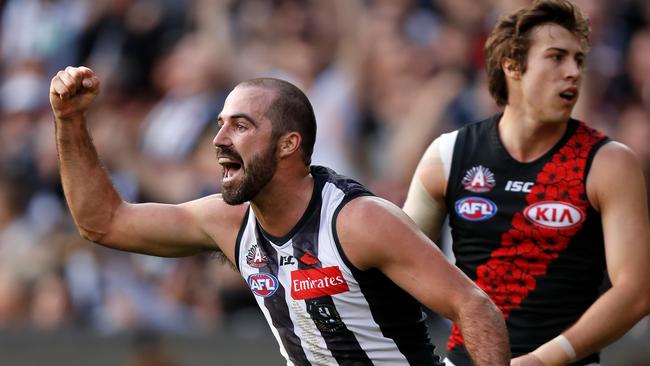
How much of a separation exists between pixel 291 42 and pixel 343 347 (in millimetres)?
5703

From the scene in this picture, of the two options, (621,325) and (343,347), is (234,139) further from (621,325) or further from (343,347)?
(621,325)

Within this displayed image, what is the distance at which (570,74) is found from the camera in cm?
506

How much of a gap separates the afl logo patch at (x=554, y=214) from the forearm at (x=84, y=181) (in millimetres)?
1819

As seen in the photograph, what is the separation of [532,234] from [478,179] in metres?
0.37

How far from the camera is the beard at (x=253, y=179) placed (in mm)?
4492

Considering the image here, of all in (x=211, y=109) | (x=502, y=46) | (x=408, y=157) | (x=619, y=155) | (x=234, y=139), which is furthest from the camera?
(x=211, y=109)

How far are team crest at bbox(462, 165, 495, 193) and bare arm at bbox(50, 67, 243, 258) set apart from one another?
110 cm

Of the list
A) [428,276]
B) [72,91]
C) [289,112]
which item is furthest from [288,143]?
[72,91]

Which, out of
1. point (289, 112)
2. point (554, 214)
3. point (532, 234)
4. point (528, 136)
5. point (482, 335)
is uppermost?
point (528, 136)

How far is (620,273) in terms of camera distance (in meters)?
4.80

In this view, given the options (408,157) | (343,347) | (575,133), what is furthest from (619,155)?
(408,157)

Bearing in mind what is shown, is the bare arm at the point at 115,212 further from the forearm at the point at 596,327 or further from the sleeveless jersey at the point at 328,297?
the forearm at the point at 596,327

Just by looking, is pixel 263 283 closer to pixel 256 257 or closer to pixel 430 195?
pixel 256 257

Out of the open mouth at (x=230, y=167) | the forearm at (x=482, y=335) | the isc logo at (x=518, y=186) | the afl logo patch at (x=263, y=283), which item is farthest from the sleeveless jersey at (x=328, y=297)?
the isc logo at (x=518, y=186)
